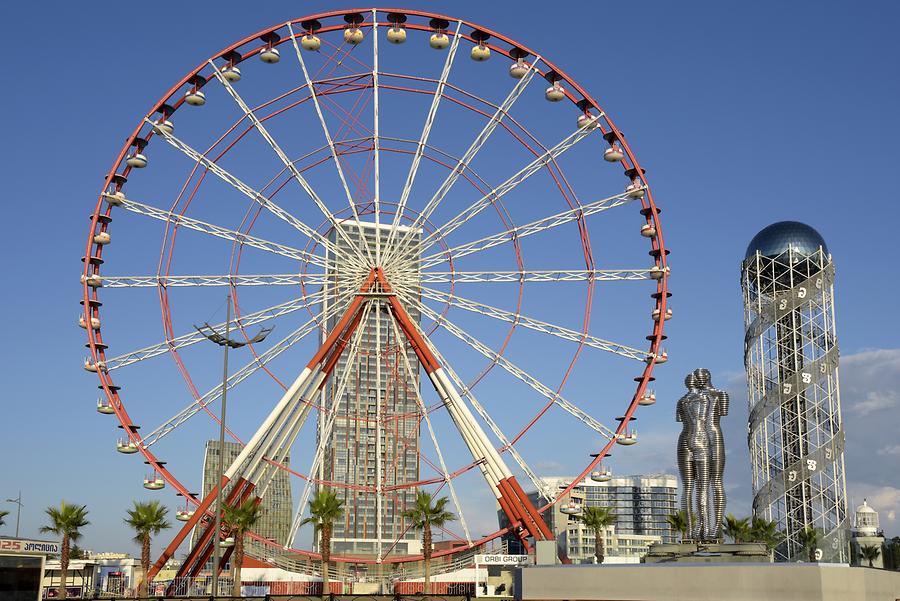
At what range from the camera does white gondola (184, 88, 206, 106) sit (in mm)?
51031

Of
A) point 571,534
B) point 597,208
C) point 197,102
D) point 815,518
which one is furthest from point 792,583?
point 571,534

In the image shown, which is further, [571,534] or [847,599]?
[571,534]

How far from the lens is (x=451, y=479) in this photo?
159 feet

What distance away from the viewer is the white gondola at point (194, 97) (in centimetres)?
5103

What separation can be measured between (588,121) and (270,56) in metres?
15.2

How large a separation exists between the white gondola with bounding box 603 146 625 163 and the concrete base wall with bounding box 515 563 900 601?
21.8 metres

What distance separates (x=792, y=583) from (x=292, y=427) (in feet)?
84.2

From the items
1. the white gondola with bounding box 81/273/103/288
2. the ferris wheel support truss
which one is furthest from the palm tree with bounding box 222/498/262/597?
the white gondola with bounding box 81/273/103/288

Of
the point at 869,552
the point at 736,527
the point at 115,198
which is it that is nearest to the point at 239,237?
the point at 115,198

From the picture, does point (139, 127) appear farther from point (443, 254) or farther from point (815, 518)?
point (815, 518)

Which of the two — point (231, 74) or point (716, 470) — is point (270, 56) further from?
point (716, 470)

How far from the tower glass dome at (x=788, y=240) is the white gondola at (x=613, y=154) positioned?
49.4 meters

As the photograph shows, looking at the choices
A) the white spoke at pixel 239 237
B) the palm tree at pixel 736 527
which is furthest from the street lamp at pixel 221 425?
the palm tree at pixel 736 527

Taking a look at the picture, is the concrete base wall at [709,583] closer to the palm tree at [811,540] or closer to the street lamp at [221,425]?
the street lamp at [221,425]
